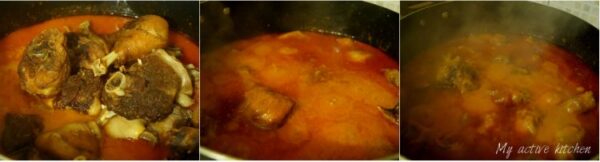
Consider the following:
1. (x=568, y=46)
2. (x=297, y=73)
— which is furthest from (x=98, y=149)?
(x=568, y=46)

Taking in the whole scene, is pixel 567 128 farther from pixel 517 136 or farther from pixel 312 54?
pixel 312 54

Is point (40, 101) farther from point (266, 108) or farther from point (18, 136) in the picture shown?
point (266, 108)

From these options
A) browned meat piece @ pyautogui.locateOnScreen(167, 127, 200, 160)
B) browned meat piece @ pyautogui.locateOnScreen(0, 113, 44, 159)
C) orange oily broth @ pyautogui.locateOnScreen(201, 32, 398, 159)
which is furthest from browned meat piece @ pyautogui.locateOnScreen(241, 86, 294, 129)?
browned meat piece @ pyautogui.locateOnScreen(0, 113, 44, 159)

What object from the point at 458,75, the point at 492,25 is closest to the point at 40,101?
the point at 458,75

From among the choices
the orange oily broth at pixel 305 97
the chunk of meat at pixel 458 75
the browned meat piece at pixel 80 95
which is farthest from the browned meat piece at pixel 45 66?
the chunk of meat at pixel 458 75

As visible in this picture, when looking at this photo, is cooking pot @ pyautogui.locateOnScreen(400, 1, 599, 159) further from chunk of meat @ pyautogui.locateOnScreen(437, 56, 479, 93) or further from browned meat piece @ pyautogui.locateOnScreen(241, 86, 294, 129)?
browned meat piece @ pyautogui.locateOnScreen(241, 86, 294, 129)
